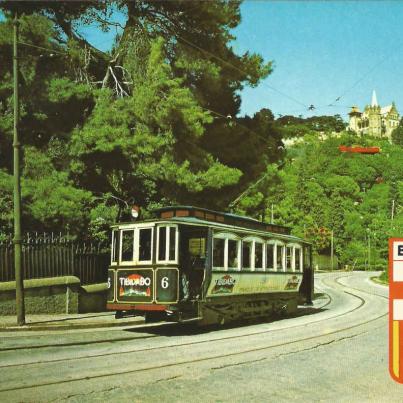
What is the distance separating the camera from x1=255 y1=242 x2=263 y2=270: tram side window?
694 inches

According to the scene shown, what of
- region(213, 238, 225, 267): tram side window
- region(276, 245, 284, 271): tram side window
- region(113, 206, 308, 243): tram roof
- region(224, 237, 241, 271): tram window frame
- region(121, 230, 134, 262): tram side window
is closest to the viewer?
region(113, 206, 308, 243): tram roof

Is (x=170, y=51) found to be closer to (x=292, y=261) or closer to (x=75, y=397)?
(x=292, y=261)

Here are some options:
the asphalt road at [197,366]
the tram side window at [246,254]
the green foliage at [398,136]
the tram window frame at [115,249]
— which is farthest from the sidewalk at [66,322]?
the green foliage at [398,136]

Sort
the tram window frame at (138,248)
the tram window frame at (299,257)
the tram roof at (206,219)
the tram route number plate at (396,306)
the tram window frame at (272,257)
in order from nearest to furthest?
the tram route number plate at (396,306)
the tram window frame at (138,248)
the tram roof at (206,219)
the tram window frame at (272,257)
the tram window frame at (299,257)

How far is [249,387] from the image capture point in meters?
7.73

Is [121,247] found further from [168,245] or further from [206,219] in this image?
[206,219]

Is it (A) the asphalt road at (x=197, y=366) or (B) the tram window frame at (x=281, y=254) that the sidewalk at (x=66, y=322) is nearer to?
(A) the asphalt road at (x=197, y=366)

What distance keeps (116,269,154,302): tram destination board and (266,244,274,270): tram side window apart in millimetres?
5144

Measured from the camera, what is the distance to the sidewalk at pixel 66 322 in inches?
562

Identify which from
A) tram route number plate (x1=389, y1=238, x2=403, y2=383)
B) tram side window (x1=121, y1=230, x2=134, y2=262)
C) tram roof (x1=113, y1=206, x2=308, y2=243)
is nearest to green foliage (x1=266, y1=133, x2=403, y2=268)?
tram roof (x1=113, y1=206, x2=308, y2=243)

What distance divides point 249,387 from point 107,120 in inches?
549

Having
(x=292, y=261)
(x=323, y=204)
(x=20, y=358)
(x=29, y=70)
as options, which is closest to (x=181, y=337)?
(x=20, y=358)

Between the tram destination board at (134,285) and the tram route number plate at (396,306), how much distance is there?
10770 mm

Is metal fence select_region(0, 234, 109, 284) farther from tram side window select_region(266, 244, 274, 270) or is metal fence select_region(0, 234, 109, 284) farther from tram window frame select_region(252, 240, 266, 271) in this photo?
tram side window select_region(266, 244, 274, 270)
